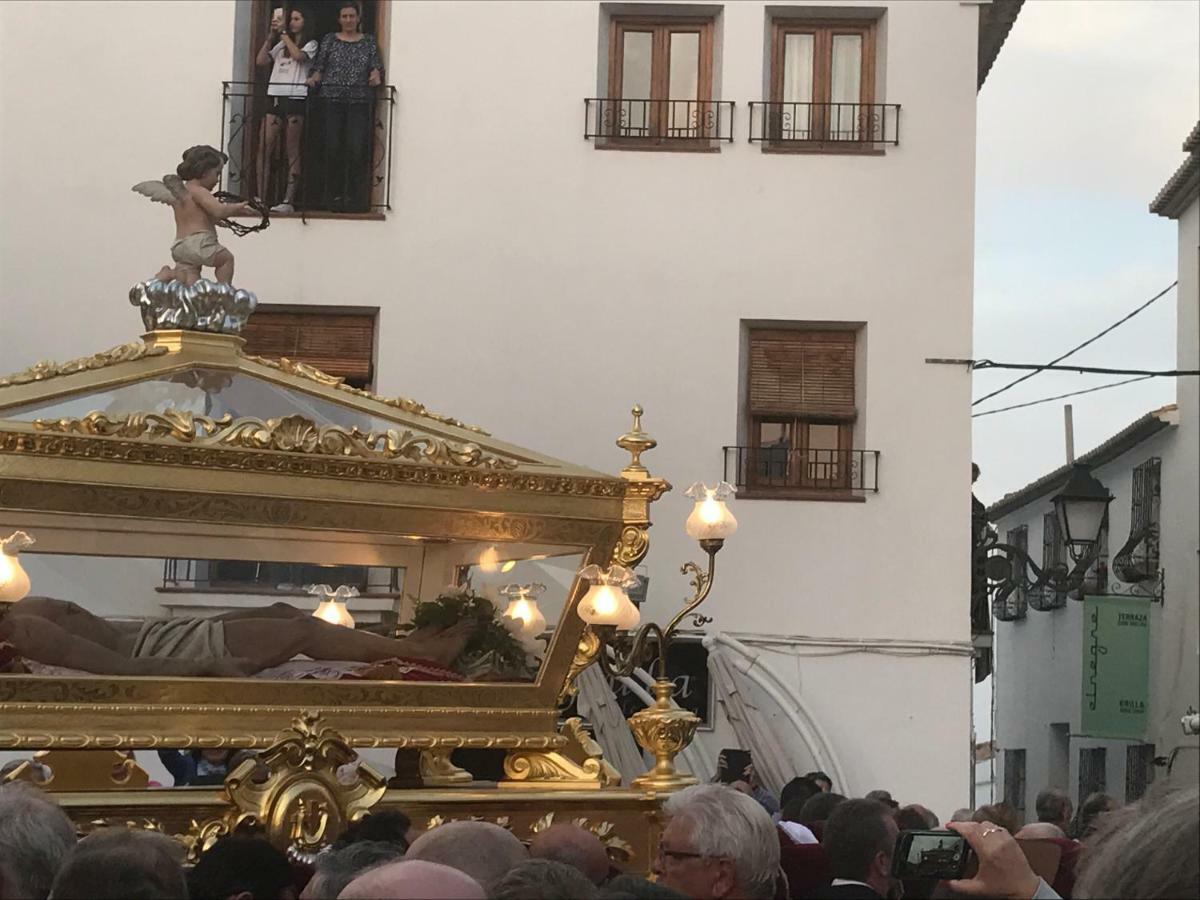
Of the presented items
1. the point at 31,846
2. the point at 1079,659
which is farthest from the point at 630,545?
the point at 1079,659

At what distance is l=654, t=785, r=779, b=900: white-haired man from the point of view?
4.62 m

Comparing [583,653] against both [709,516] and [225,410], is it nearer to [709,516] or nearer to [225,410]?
[709,516]

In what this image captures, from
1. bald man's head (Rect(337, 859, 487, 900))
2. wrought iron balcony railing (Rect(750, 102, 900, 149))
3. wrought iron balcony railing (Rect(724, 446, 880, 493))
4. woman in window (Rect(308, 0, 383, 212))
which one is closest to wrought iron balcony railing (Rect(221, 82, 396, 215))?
woman in window (Rect(308, 0, 383, 212))

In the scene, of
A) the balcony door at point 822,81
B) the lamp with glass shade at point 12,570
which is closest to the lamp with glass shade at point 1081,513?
the balcony door at point 822,81

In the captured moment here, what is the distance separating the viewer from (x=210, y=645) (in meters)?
7.34

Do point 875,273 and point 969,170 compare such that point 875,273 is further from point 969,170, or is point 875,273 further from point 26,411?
point 26,411

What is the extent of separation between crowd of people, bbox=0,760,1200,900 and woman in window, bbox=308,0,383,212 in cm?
799

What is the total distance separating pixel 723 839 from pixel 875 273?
909cm

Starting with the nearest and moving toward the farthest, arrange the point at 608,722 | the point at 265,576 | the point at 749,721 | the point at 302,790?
the point at 302,790 < the point at 265,576 < the point at 608,722 < the point at 749,721

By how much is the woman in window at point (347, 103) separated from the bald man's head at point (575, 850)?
29.0 ft

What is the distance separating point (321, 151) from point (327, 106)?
29 cm

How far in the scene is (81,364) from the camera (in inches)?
286

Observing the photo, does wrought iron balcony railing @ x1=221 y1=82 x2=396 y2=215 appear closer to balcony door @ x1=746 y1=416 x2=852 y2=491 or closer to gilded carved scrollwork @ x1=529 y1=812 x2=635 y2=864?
balcony door @ x1=746 y1=416 x2=852 y2=491

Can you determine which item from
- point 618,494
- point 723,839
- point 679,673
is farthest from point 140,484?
point 679,673
